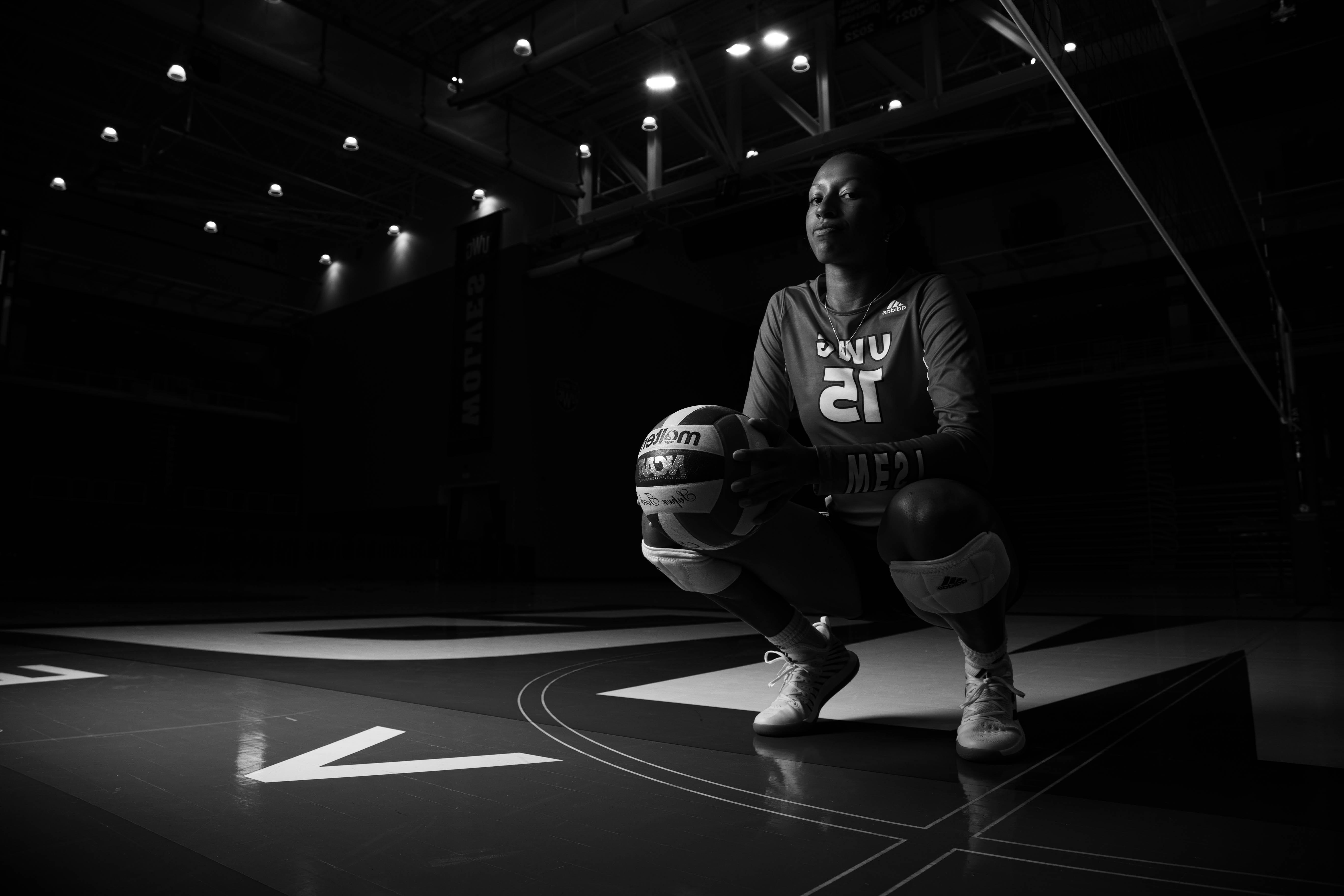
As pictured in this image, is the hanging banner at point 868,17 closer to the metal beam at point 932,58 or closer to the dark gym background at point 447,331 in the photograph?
the metal beam at point 932,58

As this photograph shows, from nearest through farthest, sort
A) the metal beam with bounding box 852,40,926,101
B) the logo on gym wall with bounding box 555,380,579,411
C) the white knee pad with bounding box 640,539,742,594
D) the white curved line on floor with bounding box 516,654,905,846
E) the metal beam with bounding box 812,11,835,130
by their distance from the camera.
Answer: the white curved line on floor with bounding box 516,654,905,846 → the white knee pad with bounding box 640,539,742,594 → the metal beam with bounding box 812,11,835,130 → the metal beam with bounding box 852,40,926,101 → the logo on gym wall with bounding box 555,380,579,411

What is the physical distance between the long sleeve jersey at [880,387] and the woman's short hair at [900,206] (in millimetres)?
105

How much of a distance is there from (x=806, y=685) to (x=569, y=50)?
1035 cm

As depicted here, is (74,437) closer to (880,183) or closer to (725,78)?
(725,78)

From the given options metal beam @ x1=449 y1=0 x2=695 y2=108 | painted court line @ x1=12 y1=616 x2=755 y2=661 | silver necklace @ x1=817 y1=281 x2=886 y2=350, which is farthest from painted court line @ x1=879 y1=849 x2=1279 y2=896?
metal beam @ x1=449 y1=0 x2=695 y2=108

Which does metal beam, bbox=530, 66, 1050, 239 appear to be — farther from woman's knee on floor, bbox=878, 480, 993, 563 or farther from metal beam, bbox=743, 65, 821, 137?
woman's knee on floor, bbox=878, 480, 993, 563

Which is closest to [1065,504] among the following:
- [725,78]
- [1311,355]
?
[1311,355]

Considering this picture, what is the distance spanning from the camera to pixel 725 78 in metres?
13.3

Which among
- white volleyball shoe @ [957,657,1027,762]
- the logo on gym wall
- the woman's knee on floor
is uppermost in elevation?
the logo on gym wall

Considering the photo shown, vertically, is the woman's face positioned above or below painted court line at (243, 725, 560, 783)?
above

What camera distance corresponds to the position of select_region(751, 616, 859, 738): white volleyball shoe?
72.7 inches

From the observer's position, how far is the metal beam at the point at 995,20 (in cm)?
1002

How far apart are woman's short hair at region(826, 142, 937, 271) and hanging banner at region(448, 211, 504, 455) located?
15.9m

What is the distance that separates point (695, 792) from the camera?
1.37 meters
